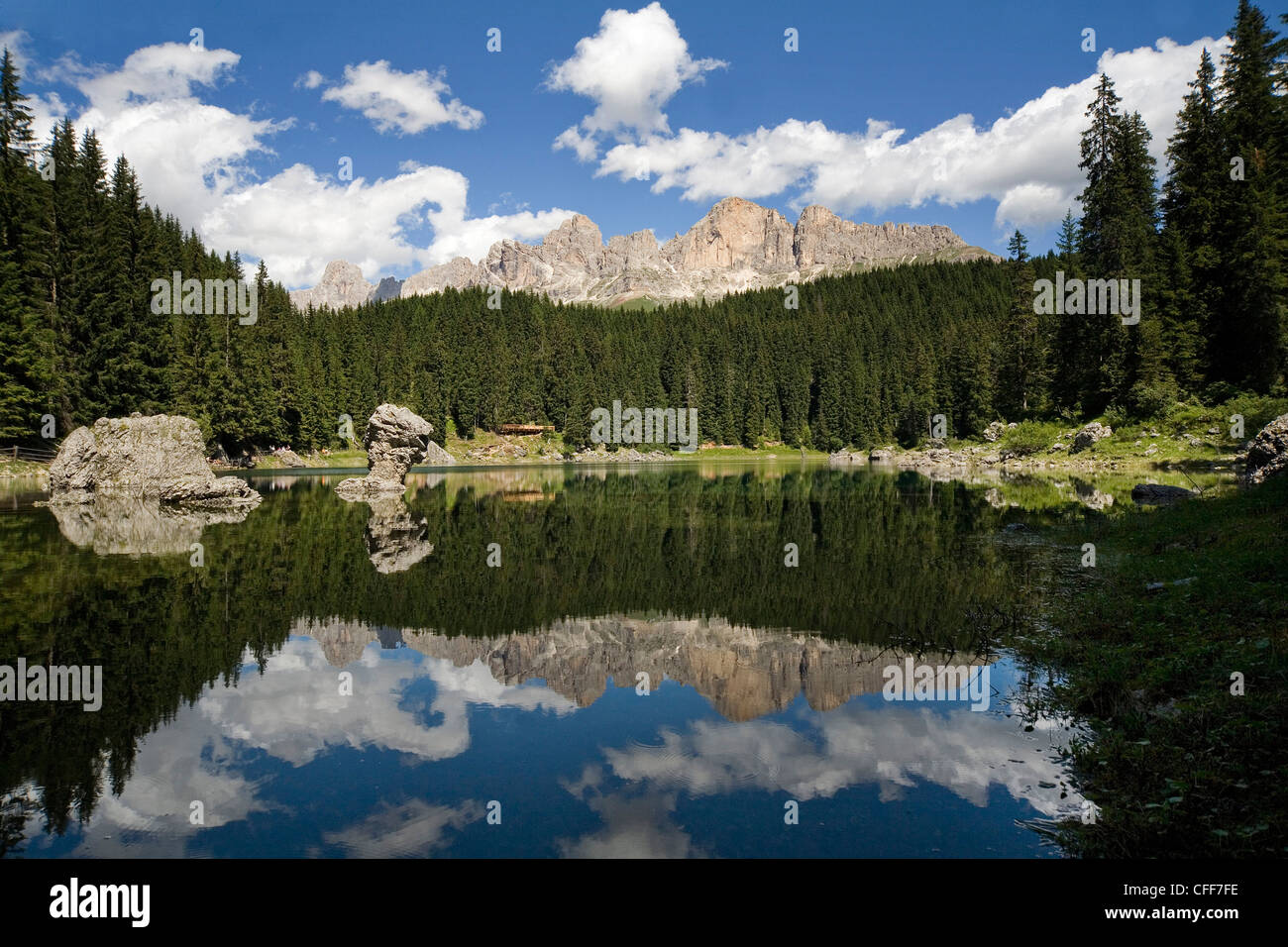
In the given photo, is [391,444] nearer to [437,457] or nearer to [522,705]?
[522,705]

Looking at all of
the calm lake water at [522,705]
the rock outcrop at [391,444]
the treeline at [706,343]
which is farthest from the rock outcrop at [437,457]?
the calm lake water at [522,705]

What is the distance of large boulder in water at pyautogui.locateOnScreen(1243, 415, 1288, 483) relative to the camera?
2180 cm

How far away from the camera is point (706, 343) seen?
153500mm

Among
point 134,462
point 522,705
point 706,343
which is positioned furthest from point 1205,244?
point 706,343

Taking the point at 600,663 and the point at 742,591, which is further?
the point at 742,591

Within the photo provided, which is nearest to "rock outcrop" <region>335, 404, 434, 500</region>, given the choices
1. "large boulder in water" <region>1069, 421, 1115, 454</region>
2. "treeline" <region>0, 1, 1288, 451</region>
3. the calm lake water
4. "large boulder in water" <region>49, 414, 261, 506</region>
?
"large boulder in water" <region>49, 414, 261, 506</region>

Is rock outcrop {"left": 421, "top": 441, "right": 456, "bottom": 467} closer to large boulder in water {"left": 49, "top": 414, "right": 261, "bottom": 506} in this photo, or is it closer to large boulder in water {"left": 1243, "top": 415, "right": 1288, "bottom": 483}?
large boulder in water {"left": 49, "top": 414, "right": 261, "bottom": 506}

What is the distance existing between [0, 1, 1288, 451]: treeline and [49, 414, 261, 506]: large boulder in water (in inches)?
408

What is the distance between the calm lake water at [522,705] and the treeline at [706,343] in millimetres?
39695
